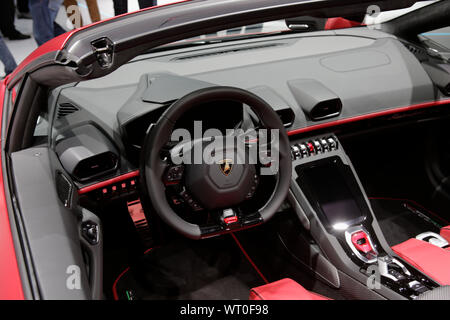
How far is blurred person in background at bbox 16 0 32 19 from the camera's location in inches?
232

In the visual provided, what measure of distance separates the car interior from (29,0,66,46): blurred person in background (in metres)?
2.32

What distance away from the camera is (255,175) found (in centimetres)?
151

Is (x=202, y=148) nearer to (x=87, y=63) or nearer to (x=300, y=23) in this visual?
(x=87, y=63)

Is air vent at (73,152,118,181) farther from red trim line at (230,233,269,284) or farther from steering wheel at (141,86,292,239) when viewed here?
red trim line at (230,233,269,284)

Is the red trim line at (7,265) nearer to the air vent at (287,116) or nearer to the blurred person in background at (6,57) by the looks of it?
the air vent at (287,116)

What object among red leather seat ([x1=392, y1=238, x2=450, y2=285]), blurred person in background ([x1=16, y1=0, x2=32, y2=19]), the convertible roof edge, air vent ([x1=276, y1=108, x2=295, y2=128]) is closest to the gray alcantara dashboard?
air vent ([x1=276, y1=108, x2=295, y2=128])

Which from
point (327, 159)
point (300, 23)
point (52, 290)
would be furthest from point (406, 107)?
point (52, 290)

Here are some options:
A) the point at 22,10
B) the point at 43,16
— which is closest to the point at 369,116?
the point at 43,16

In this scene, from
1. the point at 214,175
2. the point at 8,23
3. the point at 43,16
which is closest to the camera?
the point at 214,175

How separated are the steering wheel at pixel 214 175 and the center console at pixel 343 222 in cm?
34

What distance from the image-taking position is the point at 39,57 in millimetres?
1106

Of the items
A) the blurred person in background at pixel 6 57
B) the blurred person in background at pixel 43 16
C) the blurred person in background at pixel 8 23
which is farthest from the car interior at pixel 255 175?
the blurred person in background at pixel 8 23

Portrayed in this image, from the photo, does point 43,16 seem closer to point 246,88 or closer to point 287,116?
point 246,88

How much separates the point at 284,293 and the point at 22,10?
6.58m
